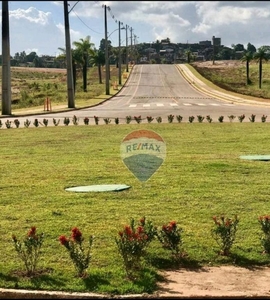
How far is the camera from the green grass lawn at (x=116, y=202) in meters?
6.75

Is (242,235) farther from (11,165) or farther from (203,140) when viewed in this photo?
(203,140)

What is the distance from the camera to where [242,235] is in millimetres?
8047

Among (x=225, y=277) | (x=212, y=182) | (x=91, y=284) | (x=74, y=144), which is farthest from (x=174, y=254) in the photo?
(x=74, y=144)

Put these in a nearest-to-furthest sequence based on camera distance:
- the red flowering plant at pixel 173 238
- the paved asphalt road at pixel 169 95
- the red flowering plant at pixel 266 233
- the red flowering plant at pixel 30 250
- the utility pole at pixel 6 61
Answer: the red flowering plant at pixel 30 250 < the red flowering plant at pixel 173 238 < the red flowering plant at pixel 266 233 < the utility pole at pixel 6 61 < the paved asphalt road at pixel 169 95

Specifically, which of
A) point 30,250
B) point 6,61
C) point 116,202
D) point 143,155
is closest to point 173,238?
point 30,250

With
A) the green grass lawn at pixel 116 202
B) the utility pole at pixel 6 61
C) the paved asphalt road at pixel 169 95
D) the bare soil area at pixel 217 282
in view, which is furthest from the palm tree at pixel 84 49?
the bare soil area at pixel 217 282

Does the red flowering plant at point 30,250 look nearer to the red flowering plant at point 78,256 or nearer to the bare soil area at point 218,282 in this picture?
the red flowering plant at point 78,256

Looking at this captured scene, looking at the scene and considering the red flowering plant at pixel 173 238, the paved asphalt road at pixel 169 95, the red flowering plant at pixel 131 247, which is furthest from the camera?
the paved asphalt road at pixel 169 95

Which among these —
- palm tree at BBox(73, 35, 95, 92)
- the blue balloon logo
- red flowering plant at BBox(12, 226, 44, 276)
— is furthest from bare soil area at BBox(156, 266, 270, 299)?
palm tree at BBox(73, 35, 95, 92)

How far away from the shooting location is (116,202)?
10.1 meters

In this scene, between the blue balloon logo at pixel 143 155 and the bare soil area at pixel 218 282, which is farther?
the blue balloon logo at pixel 143 155

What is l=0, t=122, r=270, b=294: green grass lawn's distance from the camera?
6750 mm

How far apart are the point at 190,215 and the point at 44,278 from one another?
324 cm

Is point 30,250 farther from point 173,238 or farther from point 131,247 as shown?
point 173,238
